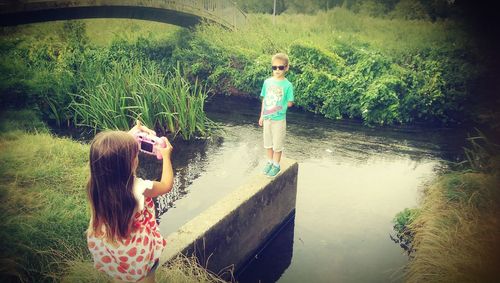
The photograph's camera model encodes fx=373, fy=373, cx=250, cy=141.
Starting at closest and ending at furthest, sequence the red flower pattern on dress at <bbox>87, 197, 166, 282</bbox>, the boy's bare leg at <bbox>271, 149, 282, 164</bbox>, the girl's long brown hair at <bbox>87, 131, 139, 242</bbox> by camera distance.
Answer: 1. the girl's long brown hair at <bbox>87, 131, 139, 242</bbox>
2. the red flower pattern on dress at <bbox>87, 197, 166, 282</bbox>
3. the boy's bare leg at <bbox>271, 149, 282, 164</bbox>

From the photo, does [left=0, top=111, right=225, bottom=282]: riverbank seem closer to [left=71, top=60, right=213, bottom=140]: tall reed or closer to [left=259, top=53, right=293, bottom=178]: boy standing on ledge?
[left=71, top=60, right=213, bottom=140]: tall reed

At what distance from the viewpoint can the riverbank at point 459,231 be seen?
131 inches

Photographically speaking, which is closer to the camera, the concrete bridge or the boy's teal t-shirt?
the boy's teal t-shirt

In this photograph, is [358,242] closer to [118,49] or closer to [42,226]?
[42,226]

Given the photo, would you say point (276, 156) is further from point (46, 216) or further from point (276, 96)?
point (46, 216)

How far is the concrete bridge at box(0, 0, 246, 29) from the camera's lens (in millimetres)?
10359

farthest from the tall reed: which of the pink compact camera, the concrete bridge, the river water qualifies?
the concrete bridge

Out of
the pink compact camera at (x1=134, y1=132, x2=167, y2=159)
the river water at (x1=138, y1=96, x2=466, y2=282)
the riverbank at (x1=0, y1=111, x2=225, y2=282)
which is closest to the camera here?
the pink compact camera at (x1=134, y1=132, x2=167, y2=159)

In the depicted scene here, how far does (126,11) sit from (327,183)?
10306 millimetres

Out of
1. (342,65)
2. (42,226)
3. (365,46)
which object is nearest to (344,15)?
(365,46)

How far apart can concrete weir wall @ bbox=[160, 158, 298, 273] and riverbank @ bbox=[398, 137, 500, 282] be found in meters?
1.62

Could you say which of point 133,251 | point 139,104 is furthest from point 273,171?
point 139,104

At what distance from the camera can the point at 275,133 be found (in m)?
4.12

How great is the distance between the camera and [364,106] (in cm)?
884
